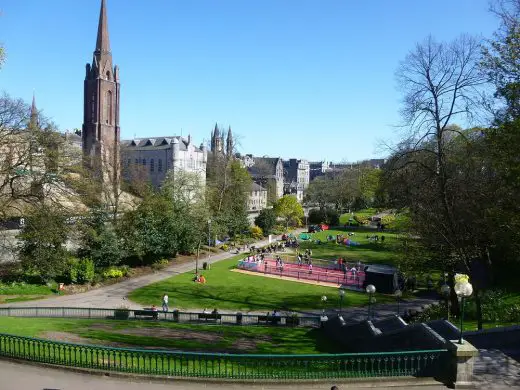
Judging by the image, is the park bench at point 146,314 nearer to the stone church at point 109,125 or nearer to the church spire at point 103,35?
the stone church at point 109,125

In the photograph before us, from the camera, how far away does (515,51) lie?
14.2 meters

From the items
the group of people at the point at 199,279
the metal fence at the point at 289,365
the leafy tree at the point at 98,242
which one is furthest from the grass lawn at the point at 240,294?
the metal fence at the point at 289,365

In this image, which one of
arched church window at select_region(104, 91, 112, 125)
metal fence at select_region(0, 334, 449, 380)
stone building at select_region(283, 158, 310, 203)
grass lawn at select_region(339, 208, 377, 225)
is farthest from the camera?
stone building at select_region(283, 158, 310, 203)

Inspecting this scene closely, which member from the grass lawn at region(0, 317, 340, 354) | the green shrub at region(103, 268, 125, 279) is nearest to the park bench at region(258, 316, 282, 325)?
the grass lawn at region(0, 317, 340, 354)

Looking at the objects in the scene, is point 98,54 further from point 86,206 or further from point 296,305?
point 296,305

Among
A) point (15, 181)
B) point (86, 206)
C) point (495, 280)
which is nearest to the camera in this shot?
point (495, 280)

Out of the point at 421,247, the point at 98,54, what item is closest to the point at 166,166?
the point at 98,54

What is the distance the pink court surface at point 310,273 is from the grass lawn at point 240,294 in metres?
2.03

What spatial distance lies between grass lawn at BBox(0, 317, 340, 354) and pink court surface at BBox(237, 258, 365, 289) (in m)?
15.8

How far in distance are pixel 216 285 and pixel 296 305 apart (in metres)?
8.10

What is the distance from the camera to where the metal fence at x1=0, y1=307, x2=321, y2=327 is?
24703mm

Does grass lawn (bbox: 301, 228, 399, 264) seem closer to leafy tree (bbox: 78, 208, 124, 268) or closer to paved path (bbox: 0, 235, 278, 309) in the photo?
paved path (bbox: 0, 235, 278, 309)

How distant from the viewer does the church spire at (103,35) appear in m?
81.1

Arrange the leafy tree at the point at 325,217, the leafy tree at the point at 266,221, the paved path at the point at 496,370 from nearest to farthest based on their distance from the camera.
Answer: the paved path at the point at 496,370 → the leafy tree at the point at 266,221 → the leafy tree at the point at 325,217
